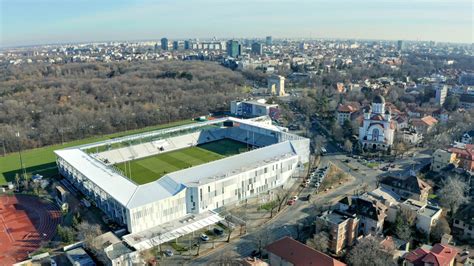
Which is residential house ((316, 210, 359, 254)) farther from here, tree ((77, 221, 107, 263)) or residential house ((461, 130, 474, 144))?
residential house ((461, 130, 474, 144))

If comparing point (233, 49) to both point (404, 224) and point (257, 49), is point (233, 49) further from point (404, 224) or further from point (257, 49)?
point (404, 224)

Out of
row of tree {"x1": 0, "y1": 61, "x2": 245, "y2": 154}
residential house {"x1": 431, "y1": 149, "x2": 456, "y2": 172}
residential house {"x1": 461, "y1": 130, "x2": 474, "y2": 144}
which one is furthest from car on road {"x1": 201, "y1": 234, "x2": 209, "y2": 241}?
residential house {"x1": 461, "y1": 130, "x2": 474, "y2": 144}

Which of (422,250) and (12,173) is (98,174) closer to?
(12,173)

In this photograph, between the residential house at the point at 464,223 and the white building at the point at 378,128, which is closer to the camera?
the residential house at the point at 464,223

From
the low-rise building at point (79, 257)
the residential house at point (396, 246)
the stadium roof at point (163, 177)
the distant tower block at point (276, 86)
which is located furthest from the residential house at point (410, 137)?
the low-rise building at point (79, 257)

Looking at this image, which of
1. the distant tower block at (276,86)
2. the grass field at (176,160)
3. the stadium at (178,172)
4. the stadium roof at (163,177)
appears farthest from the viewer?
the distant tower block at (276,86)

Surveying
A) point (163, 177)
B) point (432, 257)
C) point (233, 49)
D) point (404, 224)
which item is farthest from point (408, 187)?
point (233, 49)

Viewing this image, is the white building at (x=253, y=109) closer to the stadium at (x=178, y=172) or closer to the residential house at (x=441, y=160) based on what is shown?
the stadium at (x=178, y=172)

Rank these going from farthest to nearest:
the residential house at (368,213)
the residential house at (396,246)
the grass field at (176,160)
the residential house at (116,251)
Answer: the grass field at (176,160) → the residential house at (368,213) → the residential house at (116,251) → the residential house at (396,246)
